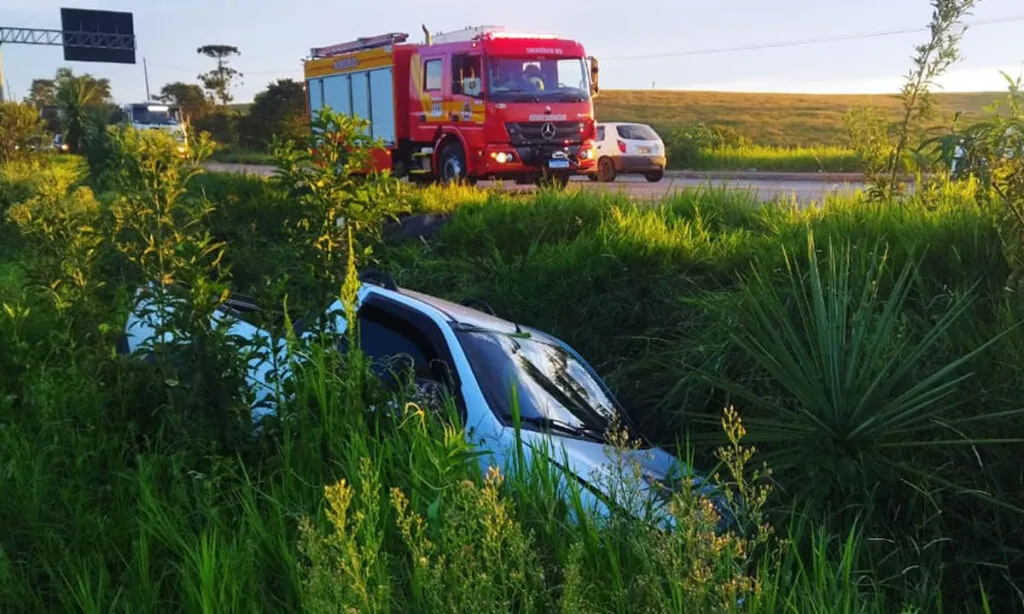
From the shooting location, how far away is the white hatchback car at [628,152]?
76.7 feet

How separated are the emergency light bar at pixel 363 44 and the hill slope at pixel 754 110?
23.5 m

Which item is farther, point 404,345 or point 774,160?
point 774,160

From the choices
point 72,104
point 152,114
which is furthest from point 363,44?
point 152,114

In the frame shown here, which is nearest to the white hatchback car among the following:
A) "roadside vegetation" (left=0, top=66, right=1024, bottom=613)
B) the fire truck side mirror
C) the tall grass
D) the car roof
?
the tall grass

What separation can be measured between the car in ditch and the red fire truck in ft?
33.6

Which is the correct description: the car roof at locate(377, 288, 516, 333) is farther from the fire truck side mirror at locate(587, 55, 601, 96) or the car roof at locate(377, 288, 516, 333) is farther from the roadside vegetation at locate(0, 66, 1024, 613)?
the fire truck side mirror at locate(587, 55, 601, 96)

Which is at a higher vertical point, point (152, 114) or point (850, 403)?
point (152, 114)

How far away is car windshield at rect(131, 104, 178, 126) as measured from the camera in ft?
115

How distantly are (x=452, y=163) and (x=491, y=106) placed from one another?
152cm

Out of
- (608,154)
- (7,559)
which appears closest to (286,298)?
(7,559)

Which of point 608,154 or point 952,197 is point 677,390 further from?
point 608,154

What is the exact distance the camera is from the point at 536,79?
52.1 ft

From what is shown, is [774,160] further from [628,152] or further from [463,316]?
[463,316]

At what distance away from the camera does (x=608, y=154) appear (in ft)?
77.6
